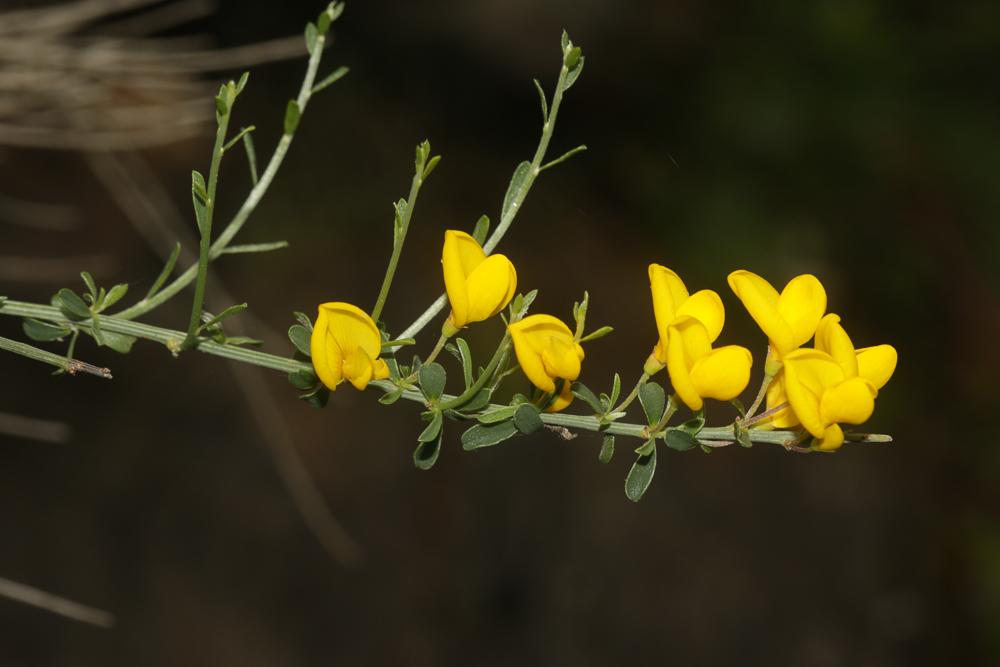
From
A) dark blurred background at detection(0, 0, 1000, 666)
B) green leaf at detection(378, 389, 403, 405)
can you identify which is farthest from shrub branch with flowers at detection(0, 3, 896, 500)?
dark blurred background at detection(0, 0, 1000, 666)

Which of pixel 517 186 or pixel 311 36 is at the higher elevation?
pixel 311 36

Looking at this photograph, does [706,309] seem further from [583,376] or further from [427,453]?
[583,376]

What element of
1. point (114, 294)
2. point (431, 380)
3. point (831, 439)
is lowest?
point (831, 439)

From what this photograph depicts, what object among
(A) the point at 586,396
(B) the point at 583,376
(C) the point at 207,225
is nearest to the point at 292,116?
(C) the point at 207,225

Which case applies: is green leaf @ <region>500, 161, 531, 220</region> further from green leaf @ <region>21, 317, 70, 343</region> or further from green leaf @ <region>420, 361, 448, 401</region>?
green leaf @ <region>21, 317, 70, 343</region>

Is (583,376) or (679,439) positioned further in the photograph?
(583,376)

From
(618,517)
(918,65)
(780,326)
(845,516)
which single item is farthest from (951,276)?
(780,326)
